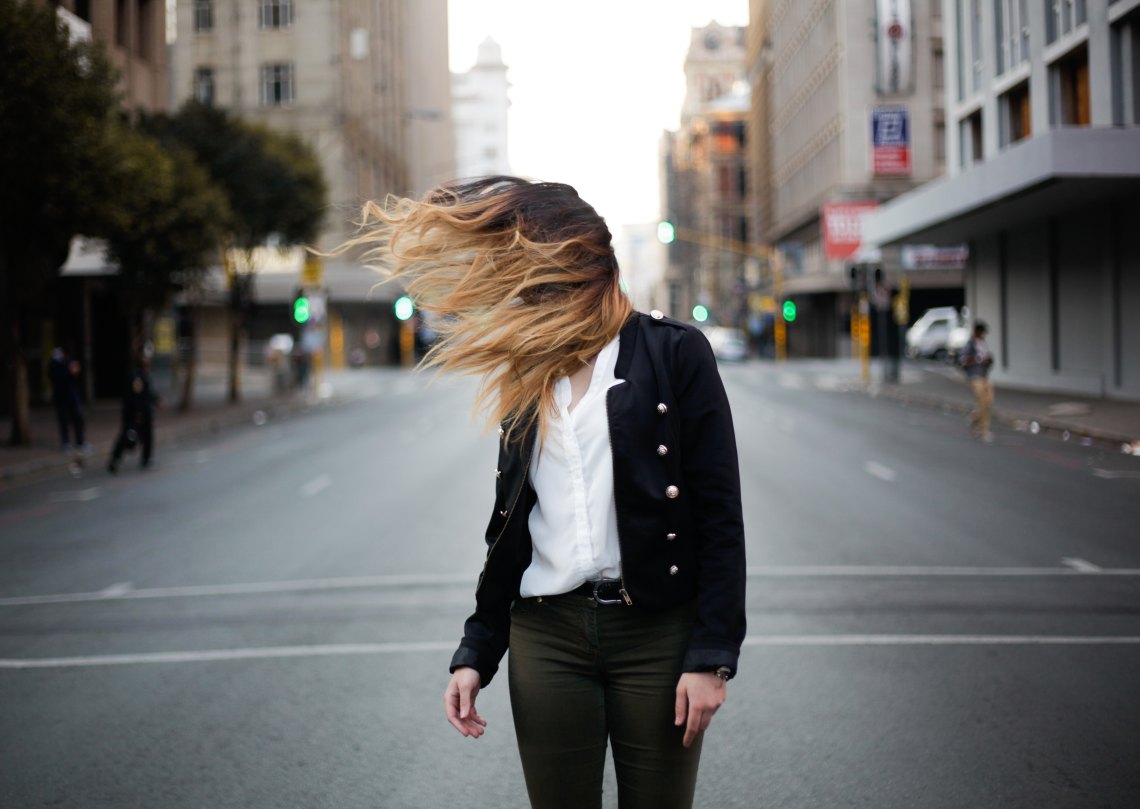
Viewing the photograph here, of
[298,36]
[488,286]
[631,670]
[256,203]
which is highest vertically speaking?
[298,36]

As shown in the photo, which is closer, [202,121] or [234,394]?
[202,121]

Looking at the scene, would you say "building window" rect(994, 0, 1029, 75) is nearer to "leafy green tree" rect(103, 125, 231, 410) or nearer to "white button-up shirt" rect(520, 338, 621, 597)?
"leafy green tree" rect(103, 125, 231, 410)

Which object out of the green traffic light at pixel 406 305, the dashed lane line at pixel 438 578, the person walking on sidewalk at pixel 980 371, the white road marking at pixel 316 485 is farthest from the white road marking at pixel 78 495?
the person walking on sidewalk at pixel 980 371

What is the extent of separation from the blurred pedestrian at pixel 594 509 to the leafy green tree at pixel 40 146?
20.4m

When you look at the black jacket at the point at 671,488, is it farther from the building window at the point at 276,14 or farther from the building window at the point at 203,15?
the building window at the point at 203,15

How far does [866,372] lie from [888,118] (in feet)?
40.1

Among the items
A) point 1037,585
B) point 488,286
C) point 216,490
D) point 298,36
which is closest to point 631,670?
point 488,286

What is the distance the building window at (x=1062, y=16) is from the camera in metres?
28.5

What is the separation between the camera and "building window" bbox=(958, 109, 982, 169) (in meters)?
39.2

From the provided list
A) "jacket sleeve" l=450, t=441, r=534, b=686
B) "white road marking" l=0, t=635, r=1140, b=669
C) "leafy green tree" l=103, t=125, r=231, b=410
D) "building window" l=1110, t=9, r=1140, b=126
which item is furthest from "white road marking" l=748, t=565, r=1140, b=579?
"building window" l=1110, t=9, r=1140, b=126

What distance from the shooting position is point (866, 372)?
42.2 meters

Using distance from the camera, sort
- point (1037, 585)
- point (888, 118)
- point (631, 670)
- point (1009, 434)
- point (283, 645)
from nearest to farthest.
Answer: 1. point (631, 670)
2. point (283, 645)
3. point (1037, 585)
4. point (1009, 434)
5. point (888, 118)

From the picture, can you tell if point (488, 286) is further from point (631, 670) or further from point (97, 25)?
point (97, 25)

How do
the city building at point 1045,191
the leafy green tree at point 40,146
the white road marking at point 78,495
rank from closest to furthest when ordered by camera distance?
1. the white road marking at point 78,495
2. the leafy green tree at point 40,146
3. the city building at point 1045,191
